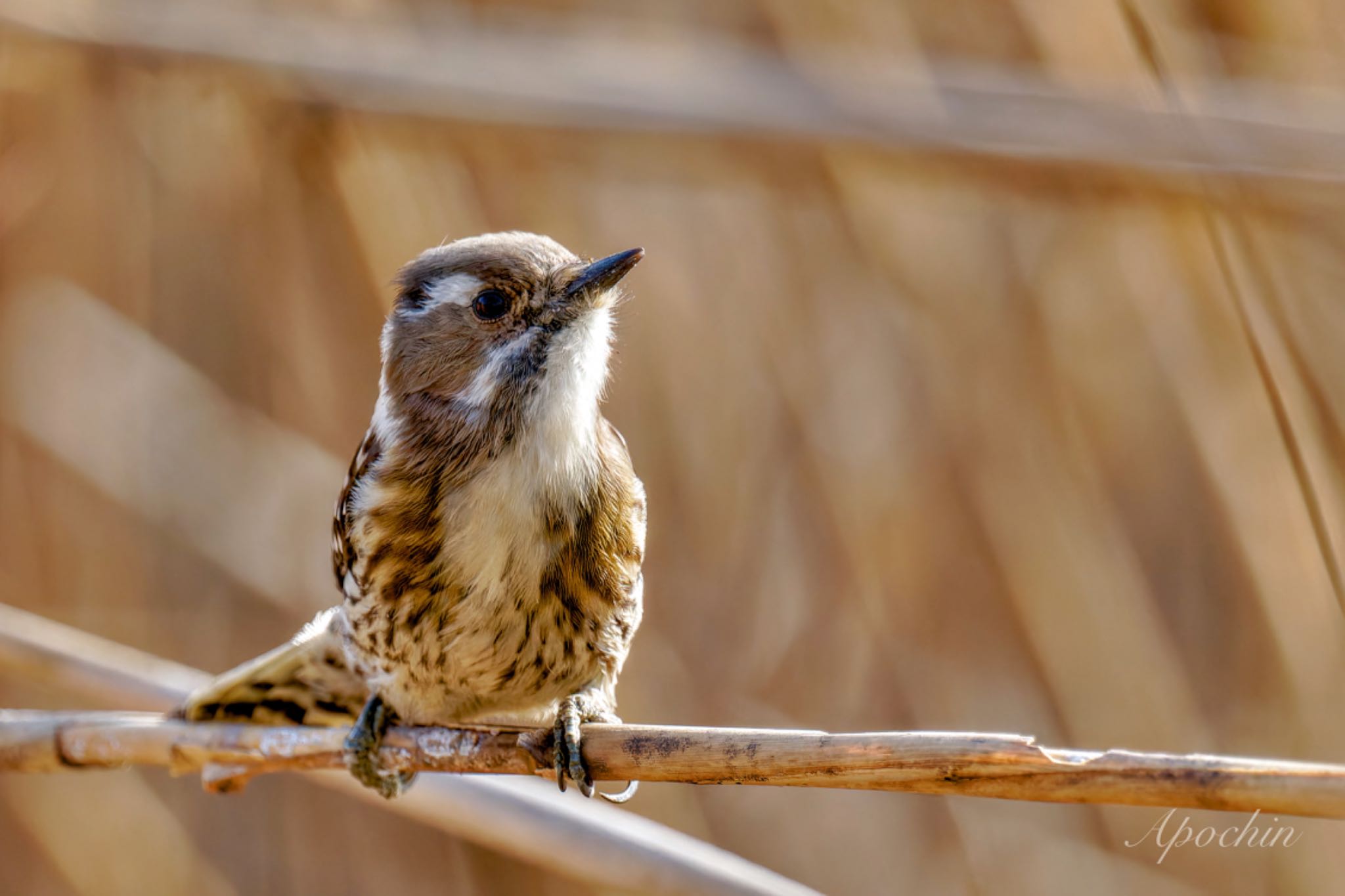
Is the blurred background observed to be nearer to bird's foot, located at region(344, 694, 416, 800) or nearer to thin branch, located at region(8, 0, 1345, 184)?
thin branch, located at region(8, 0, 1345, 184)

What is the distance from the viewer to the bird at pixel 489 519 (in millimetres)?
2293

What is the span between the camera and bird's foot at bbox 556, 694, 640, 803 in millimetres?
1991

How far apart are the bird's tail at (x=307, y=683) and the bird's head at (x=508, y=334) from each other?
1.96ft

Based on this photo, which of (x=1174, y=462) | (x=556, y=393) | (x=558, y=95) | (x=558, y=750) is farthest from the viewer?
(x=1174, y=462)

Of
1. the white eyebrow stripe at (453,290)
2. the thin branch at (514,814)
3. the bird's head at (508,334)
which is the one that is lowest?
the thin branch at (514,814)

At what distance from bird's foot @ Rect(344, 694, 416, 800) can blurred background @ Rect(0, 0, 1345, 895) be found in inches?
55.9

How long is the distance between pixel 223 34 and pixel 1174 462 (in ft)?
10.6

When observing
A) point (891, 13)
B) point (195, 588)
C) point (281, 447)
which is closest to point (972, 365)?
point (891, 13)

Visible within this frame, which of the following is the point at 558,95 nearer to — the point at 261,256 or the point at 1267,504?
the point at 261,256

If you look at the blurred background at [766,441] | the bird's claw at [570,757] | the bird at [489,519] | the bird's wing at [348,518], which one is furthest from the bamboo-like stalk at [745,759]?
→ the blurred background at [766,441]

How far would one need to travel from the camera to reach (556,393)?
7.75ft

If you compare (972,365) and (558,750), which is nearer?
(558,750)

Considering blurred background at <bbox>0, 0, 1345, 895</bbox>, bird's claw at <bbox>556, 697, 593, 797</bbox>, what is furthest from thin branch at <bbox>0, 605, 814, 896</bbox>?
blurred background at <bbox>0, 0, 1345, 895</bbox>

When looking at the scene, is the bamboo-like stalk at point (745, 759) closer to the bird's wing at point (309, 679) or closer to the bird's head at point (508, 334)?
the bird's wing at point (309, 679)
